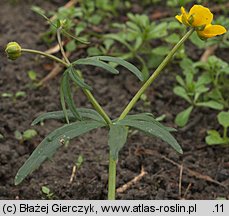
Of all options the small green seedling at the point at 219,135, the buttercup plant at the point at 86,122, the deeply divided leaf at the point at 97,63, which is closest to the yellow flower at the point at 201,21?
the buttercup plant at the point at 86,122

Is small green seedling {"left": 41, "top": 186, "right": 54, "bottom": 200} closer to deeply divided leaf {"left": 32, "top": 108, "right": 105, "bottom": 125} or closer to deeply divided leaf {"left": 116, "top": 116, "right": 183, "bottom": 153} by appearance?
deeply divided leaf {"left": 32, "top": 108, "right": 105, "bottom": 125}

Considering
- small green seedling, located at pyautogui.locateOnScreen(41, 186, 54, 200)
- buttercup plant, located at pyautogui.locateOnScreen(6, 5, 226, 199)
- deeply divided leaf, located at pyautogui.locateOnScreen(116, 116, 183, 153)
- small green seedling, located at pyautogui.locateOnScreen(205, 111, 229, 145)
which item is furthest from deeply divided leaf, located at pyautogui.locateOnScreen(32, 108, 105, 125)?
small green seedling, located at pyautogui.locateOnScreen(205, 111, 229, 145)

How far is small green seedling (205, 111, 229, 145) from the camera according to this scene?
2.47 metres

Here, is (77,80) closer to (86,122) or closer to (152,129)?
(86,122)

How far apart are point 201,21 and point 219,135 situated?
80 cm

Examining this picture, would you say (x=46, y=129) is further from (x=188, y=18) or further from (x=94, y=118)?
(x=188, y=18)

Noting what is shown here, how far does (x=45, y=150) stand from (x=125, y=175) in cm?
62

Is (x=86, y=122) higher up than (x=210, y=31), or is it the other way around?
(x=210, y=31)

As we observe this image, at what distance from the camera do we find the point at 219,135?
2539 millimetres

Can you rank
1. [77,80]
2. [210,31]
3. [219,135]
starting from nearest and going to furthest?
[77,80]
[210,31]
[219,135]

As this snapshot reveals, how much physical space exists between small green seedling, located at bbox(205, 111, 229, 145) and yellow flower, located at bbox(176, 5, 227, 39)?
2.29 ft

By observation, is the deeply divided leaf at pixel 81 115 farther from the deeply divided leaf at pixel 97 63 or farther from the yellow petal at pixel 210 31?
the yellow petal at pixel 210 31

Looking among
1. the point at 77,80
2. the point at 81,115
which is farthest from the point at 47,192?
the point at 77,80

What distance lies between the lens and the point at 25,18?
3469 mm
